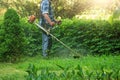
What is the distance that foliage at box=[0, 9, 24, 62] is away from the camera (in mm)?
10594

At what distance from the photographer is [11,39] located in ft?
35.0

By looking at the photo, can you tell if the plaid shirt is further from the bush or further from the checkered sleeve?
the bush

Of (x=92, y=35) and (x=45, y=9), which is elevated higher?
(x=45, y=9)

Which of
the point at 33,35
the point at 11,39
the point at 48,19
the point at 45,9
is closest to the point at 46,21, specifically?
the point at 45,9

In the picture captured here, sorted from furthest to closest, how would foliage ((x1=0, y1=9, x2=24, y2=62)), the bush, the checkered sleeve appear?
the bush
the checkered sleeve
foliage ((x1=0, y1=9, x2=24, y2=62))

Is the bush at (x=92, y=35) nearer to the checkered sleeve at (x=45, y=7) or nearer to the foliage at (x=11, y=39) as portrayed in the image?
the checkered sleeve at (x=45, y=7)

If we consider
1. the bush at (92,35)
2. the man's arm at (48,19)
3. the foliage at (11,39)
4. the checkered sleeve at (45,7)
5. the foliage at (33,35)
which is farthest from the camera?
the foliage at (33,35)

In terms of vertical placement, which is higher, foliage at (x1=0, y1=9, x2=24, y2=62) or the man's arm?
the man's arm

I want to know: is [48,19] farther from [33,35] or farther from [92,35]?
[33,35]

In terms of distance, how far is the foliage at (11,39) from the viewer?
10594mm

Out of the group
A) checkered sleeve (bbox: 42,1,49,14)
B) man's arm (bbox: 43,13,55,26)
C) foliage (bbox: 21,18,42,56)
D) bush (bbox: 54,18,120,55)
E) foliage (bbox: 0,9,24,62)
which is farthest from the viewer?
foliage (bbox: 21,18,42,56)

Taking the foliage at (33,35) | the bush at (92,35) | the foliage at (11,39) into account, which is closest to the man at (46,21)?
the foliage at (11,39)

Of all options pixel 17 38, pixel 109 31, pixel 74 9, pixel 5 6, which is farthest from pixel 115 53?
pixel 5 6

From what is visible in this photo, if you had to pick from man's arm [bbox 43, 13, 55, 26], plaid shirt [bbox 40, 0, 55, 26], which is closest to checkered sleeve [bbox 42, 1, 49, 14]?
plaid shirt [bbox 40, 0, 55, 26]
